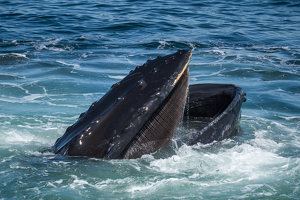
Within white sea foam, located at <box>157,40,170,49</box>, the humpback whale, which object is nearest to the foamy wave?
white sea foam, located at <box>157,40,170,49</box>

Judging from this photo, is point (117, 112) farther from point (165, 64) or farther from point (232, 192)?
point (232, 192)

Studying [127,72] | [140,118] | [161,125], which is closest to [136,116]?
[140,118]

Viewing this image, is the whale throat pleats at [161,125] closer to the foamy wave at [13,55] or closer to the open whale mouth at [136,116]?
the open whale mouth at [136,116]

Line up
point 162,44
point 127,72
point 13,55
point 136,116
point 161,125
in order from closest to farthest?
point 136,116
point 161,125
point 127,72
point 13,55
point 162,44

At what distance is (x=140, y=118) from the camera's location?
181 inches

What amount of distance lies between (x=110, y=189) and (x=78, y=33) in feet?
54.9

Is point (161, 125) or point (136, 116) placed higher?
point (136, 116)

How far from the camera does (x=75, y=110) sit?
28.5 ft

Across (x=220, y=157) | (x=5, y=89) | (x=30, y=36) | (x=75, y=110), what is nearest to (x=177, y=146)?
(x=220, y=157)

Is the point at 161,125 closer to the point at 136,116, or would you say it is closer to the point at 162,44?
the point at 136,116

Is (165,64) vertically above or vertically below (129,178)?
above

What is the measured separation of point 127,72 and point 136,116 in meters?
8.15

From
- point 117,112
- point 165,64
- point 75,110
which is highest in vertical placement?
point 165,64

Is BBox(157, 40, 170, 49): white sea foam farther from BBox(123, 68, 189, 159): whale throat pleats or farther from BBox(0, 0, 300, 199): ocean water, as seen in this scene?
BBox(123, 68, 189, 159): whale throat pleats
